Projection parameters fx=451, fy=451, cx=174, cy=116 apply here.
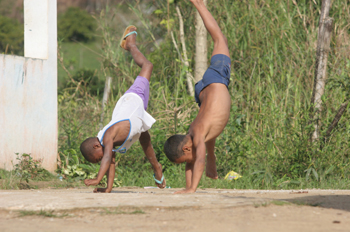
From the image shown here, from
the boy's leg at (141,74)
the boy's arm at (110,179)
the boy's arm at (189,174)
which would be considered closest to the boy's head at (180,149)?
the boy's arm at (189,174)

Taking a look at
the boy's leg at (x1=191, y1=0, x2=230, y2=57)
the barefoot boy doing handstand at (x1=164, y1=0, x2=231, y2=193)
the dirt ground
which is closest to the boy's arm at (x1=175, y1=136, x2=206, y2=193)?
the barefoot boy doing handstand at (x1=164, y1=0, x2=231, y2=193)

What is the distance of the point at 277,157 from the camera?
600 centimetres

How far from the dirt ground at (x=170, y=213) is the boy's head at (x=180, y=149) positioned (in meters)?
0.94

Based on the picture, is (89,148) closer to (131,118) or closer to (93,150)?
(93,150)

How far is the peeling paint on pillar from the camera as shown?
5.84 meters

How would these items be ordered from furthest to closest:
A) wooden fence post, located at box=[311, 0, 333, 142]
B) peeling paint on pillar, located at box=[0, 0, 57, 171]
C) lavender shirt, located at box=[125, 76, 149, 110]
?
wooden fence post, located at box=[311, 0, 333, 142]
peeling paint on pillar, located at box=[0, 0, 57, 171]
lavender shirt, located at box=[125, 76, 149, 110]

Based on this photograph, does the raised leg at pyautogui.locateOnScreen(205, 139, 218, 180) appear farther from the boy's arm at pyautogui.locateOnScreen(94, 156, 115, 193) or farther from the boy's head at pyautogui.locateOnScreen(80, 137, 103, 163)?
the boy's head at pyautogui.locateOnScreen(80, 137, 103, 163)

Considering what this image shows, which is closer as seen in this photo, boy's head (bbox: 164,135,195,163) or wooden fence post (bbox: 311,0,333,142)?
boy's head (bbox: 164,135,195,163)

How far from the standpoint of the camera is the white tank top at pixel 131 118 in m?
4.90

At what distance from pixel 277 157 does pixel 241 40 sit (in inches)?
111

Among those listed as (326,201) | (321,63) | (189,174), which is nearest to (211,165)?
(189,174)

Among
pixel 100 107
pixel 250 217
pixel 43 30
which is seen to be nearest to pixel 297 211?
pixel 250 217

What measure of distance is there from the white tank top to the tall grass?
43.5 inches

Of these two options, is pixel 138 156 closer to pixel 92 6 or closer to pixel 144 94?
pixel 144 94
